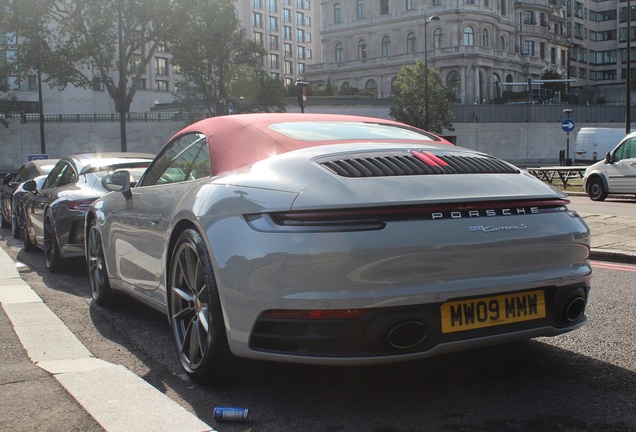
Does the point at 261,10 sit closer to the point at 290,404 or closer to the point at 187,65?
the point at 187,65

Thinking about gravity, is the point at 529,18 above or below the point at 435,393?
above

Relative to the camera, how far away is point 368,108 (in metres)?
76.6

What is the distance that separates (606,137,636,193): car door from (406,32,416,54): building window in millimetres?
78790

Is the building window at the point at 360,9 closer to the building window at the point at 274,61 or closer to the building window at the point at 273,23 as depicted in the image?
the building window at the point at 273,23

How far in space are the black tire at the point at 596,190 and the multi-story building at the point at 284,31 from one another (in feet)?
295

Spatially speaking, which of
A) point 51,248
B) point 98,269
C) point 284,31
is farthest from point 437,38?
point 98,269

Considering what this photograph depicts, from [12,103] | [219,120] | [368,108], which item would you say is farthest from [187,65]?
[219,120]

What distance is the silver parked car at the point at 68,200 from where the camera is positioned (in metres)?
7.79

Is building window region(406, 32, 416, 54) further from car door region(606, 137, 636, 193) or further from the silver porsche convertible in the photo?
the silver porsche convertible

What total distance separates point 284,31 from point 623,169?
10278 cm

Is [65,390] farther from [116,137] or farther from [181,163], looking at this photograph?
[116,137]

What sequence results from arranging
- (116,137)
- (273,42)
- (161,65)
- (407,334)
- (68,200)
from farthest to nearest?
(273,42) < (161,65) < (116,137) < (68,200) < (407,334)

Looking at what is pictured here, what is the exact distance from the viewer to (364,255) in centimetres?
298

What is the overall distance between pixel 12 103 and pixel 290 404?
185 feet
